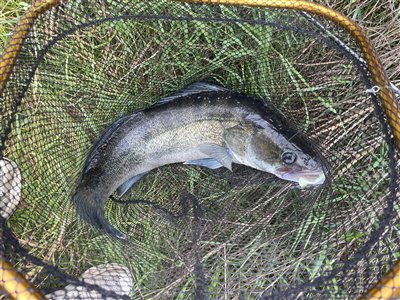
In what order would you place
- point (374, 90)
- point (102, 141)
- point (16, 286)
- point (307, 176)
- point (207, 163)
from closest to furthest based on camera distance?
point (16, 286), point (374, 90), point (307, 176), point (102, 141), point (207, 163)

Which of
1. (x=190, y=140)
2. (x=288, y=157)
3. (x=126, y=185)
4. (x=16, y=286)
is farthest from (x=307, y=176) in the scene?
(x=16, y=286)

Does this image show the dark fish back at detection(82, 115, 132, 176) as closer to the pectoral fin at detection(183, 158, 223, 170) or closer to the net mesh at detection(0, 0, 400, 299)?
the net mesh at detection(0, 0, 400, 299)

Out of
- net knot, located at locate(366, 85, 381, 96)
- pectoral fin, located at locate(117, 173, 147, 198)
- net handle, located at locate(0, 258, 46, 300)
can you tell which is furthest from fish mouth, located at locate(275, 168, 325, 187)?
net handle, located at locate(0, 258, 46, 300)

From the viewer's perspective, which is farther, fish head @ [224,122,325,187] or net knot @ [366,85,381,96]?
fish head @ [224,122,325,187]

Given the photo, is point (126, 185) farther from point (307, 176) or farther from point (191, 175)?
point (307, 176)

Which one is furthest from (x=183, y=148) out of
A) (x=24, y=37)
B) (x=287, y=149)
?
(x=24, y=37)

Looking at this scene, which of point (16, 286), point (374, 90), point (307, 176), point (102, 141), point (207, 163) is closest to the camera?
point (16, 286)
